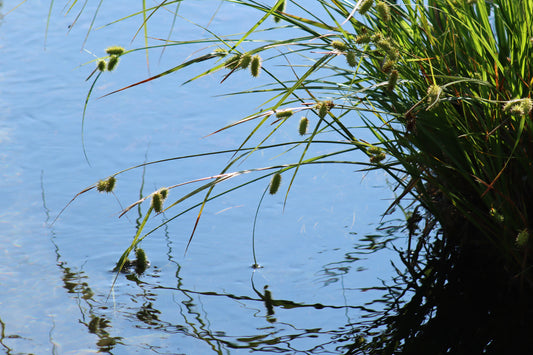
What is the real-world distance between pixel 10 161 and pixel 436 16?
1182 mm

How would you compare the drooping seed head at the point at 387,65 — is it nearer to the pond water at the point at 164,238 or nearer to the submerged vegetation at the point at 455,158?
the submerged vegetation at the point at 455,158

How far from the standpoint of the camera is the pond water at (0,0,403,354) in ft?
4.26

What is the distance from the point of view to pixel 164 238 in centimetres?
161

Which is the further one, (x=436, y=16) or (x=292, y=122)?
(x=292, y=122)

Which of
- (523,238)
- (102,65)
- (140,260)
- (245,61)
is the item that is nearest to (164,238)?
(140,260)

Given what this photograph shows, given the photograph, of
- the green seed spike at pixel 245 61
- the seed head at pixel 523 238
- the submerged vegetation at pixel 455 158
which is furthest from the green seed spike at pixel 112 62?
the seed head at pixel 523 238

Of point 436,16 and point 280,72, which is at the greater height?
point 280,72

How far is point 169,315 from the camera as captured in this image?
1.34 m

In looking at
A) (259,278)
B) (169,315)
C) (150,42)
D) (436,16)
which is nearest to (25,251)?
(169,315)

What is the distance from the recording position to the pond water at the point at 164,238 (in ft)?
4.26

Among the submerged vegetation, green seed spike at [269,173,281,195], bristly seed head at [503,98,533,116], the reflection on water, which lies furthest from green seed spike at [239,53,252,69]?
the reflection on water

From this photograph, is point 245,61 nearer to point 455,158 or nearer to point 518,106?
point 518,106

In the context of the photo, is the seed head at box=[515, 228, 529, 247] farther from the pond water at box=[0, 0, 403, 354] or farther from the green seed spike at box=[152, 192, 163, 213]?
the green seed spike at box=[152, 192, 163, 213]

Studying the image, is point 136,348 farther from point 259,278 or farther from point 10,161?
point 10,161
